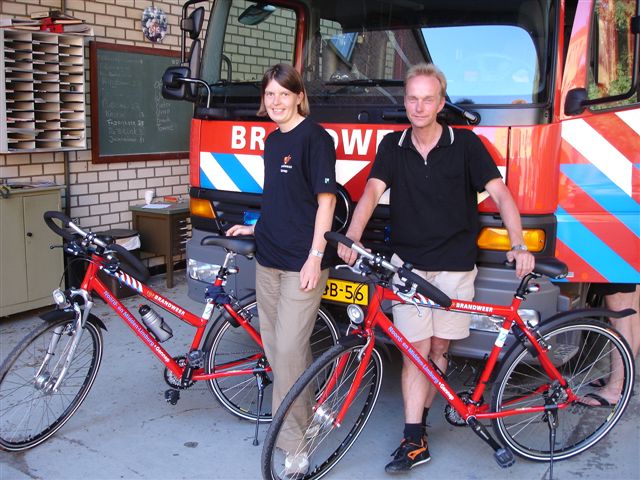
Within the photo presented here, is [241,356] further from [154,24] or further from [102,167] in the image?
[154,24]

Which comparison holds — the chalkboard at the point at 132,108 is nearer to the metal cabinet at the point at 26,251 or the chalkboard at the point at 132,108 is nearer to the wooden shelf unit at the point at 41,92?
the wooden shelf unit at the point at 41,92

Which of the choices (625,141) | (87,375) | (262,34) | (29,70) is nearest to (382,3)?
(262,34)

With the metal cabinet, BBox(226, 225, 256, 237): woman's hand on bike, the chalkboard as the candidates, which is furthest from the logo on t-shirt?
the chalkboard

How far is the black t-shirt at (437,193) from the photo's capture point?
3381 millimetres

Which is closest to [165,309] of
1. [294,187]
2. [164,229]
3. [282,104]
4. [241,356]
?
[241,356]

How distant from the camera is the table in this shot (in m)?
6.55

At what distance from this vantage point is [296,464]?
332cm

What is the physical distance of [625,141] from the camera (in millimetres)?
3877

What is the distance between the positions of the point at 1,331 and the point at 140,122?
93.4 inches

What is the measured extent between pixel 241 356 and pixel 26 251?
2.39m

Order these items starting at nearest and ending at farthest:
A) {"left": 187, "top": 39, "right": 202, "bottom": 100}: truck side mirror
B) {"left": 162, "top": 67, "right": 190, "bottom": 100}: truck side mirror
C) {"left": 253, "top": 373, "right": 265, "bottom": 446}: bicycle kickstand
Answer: {"left": 253, "top": 373, "right": 265, "bottom": 446}: bicycle kickstand, {"left": 162, "top": 67, "right": 190, "bottom": 100}: truck side mirror, {"left": 187, "top": 39, "right": 202, "bottom": 100}: truck side mirror

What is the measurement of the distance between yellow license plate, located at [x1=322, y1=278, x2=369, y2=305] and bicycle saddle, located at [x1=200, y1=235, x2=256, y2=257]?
0.56m

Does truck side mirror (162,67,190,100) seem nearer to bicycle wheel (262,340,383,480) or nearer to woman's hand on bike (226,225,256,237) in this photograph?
woman's hand on bike (226,225,256,237)

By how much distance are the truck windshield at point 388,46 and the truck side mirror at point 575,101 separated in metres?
0.13
